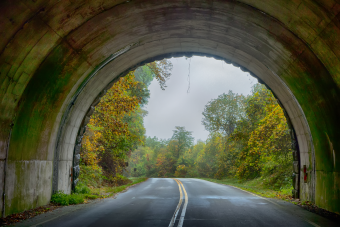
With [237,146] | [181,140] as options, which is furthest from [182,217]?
[181,140]

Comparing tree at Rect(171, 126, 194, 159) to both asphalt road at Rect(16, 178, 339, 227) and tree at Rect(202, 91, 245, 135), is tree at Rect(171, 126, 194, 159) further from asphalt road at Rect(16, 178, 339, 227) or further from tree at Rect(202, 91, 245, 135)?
asphalt road at Rect(16, 178, 339, 227)

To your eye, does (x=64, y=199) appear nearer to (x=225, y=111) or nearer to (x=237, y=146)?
(x=237, y=146)

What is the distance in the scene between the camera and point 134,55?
11547 mm

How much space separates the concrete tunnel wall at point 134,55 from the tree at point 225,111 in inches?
1046

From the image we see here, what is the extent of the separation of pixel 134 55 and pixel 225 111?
29360 mm

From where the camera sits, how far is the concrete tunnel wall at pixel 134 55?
6.52 meters

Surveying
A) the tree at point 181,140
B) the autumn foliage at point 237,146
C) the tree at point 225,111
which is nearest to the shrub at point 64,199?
the autumn foliage at point 237,146

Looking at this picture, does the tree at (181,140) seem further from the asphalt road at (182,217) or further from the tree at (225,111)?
the asphalt road at (182,217)

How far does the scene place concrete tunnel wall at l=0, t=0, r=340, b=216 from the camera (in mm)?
6516

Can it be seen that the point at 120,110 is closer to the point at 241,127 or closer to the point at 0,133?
the point at 0,133

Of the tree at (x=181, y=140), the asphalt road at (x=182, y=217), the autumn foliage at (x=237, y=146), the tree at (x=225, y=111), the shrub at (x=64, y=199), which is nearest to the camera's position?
the asphalt road at (x=182, y=217)

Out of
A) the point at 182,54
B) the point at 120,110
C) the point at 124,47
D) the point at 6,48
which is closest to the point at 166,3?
the point at 124,47

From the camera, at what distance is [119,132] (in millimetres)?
16078

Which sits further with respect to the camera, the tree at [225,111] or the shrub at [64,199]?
the tree at [225,111]
